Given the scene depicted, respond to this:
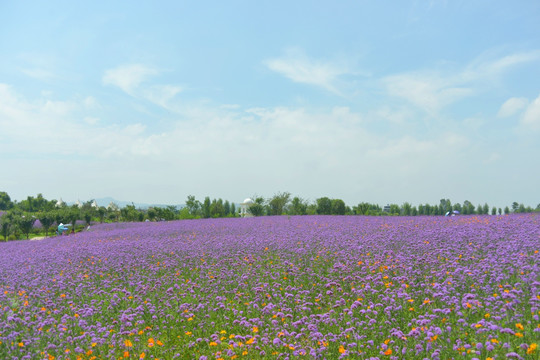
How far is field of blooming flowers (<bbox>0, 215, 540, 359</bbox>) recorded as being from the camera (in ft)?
14.5

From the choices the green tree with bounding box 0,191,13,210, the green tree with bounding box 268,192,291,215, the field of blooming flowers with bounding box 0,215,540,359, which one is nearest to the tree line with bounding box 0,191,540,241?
the green tree with bounding box 268,192,291,215

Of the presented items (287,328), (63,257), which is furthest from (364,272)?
(63,257)

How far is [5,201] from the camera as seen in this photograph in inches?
2736

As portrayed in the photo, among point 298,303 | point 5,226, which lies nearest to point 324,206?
point 5,226

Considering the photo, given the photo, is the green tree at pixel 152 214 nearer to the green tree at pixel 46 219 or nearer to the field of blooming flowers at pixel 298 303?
the green tree at pixel 46 219

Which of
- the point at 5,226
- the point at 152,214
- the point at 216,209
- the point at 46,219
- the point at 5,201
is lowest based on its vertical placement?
the point at 5,226

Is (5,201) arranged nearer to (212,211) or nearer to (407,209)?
(212,211)

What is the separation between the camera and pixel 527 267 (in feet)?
18.6

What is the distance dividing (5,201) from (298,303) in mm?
79437

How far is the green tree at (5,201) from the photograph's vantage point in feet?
222

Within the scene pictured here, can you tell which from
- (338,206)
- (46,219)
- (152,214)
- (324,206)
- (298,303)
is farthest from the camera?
(152,214)

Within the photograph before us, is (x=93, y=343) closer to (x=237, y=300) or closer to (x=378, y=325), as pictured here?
(x=237, y=300)

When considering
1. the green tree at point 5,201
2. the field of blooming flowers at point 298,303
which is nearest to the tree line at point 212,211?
the field of blooming flowers at point 298,303

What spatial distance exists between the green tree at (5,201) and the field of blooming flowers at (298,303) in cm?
6988
